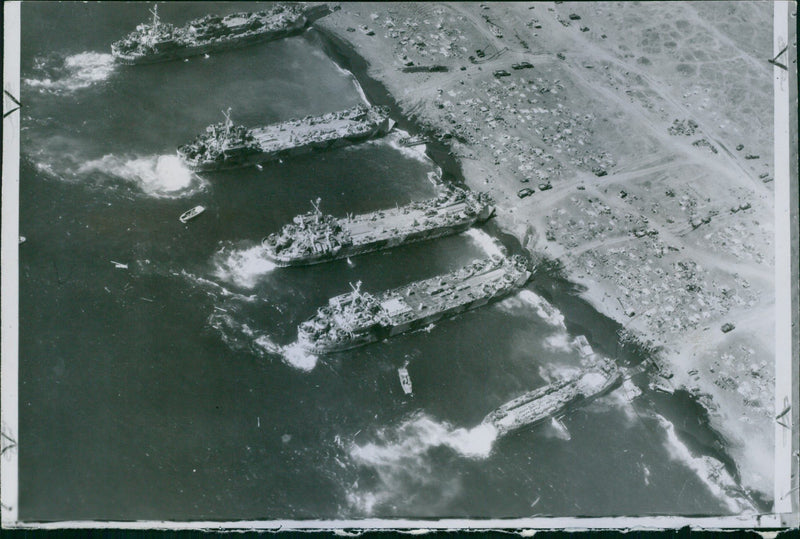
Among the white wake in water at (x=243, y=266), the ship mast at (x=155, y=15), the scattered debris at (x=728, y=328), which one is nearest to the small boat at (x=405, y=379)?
the white wake in water at (x=243, y=266)

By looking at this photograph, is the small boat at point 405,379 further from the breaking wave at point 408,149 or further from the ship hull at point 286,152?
the ship hull at point 286,152

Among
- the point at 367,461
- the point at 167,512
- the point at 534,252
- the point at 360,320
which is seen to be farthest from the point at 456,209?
the point at 167,512

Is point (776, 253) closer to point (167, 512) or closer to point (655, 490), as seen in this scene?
point (655, 490)

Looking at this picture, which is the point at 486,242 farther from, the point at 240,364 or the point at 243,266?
the point at 240,364

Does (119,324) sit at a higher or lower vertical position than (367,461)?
higher

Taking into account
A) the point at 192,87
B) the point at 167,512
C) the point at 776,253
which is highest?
the point at 192,87

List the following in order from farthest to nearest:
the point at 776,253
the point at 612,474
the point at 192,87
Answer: the point at 192,87, the point at 776,253, the point at 612,474

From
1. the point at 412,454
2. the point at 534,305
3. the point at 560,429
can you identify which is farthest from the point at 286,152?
the point at 560,429
